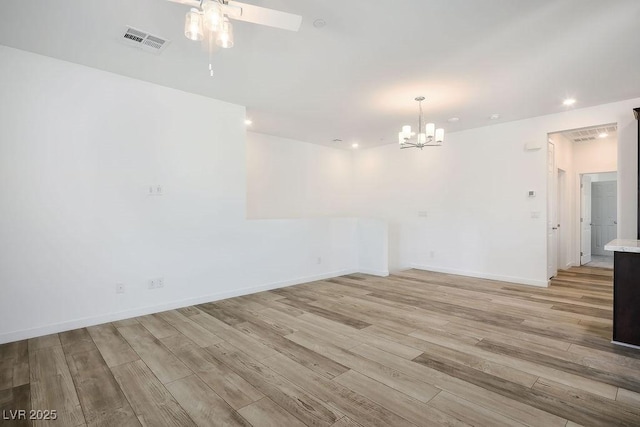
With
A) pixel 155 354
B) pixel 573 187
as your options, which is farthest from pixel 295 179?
pixel 573 187

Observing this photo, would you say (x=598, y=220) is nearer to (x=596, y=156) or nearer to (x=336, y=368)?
(x=596, y=156)

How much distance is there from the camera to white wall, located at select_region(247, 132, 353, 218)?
6246mm

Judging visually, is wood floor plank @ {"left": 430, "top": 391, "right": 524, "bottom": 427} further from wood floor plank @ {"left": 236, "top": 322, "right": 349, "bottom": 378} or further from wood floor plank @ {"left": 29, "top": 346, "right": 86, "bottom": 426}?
wood floor plank @ {"left": 29, "top": 346, "right": 86, "bottom": 426}

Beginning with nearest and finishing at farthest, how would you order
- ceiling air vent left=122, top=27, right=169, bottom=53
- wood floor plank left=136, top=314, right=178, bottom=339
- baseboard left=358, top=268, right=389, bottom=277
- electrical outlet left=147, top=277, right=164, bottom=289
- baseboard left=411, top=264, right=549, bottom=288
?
ceiling air vent left=122, top=27, right=169, bottom=53 < wood floor plank left=136, top=314, right=178, bottom=339 < electrical outlet left=147, top=277, right=164, bottom=289 < baseboard left=411, top=264, right=549, bottom=288 < baseboard left=358, top=268, right=389, bottom=277

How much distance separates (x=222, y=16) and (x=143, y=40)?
1.41 m

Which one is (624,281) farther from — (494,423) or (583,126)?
(583,126)

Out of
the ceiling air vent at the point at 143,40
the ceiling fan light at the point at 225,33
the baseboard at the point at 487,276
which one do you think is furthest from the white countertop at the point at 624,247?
the ceiling air vent at the point at 143,40

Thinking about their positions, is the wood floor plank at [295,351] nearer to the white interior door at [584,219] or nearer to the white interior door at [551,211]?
the white interior door at [551,211]

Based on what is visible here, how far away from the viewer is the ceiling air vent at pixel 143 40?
276 cm

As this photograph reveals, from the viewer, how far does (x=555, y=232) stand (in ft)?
19.7

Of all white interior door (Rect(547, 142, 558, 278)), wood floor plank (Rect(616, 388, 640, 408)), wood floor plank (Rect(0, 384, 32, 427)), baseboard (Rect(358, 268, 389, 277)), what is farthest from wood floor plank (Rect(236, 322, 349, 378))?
white interior door (Rect(547, 142, 558, 278))

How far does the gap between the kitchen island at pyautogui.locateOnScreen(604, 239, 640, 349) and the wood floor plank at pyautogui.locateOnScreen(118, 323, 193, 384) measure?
384 centimetres

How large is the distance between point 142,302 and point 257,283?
1.61m

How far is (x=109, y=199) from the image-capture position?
3549 mm
